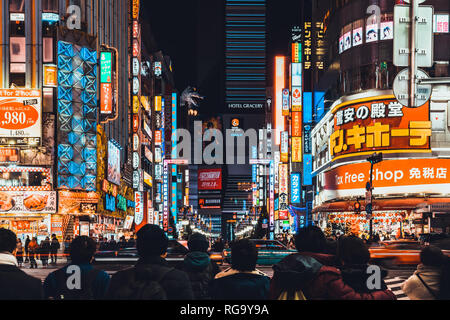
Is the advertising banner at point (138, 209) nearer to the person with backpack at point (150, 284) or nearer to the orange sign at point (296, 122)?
the orange sign at point (296, 122)

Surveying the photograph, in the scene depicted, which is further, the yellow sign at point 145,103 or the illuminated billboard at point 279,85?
the illuminated billboard at point 279,85

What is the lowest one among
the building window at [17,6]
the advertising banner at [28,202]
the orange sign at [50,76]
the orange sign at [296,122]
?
the advertising banner at [28,202]

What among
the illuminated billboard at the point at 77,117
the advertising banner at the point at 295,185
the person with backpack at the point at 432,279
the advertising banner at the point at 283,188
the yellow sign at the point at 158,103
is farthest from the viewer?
the yellow sign at the point at 158,103

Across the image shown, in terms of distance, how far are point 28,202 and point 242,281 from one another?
143 ft

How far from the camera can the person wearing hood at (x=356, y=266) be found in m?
5.68

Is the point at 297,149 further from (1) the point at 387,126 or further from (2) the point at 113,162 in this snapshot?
(1) the point at 387,126

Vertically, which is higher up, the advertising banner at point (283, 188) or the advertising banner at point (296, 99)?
the advertising banner at point (296, 99)

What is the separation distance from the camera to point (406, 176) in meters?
47.6

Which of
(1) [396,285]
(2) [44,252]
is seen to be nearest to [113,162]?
(2) [44,252]

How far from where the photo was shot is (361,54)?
163ft

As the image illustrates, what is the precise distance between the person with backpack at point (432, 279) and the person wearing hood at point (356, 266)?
4.28 feet

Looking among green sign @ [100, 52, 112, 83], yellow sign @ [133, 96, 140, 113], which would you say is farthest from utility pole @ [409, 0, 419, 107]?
yellow sign @ [133, 96, 140, 113]

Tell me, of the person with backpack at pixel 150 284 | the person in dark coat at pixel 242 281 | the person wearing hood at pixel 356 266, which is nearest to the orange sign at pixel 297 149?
the person in dark coat at pixel 242 281

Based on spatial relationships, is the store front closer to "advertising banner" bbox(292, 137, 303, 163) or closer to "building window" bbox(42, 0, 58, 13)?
"building window" bbox(42, 0, 58, 13)
